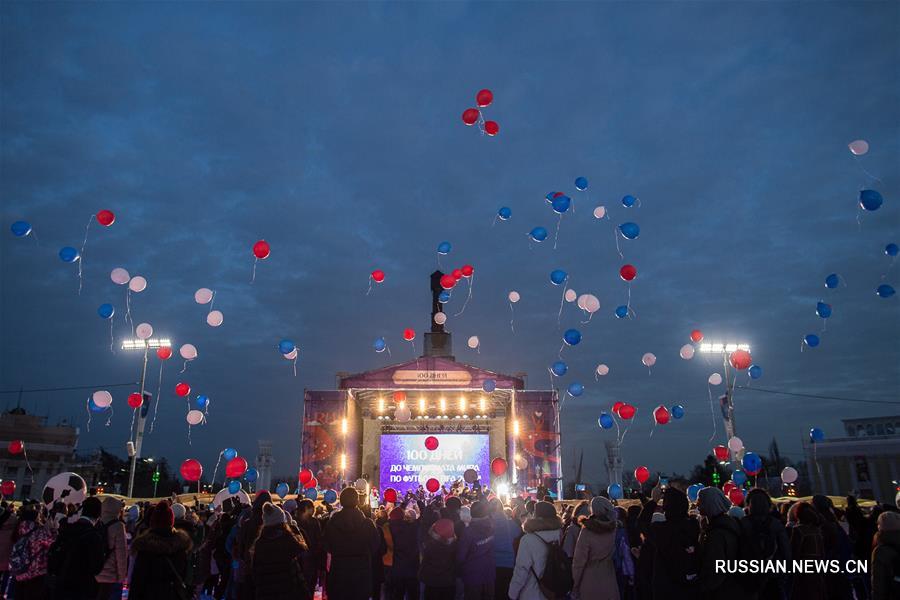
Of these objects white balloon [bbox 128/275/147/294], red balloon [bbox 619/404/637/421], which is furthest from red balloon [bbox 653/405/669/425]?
white balloon [bbox 128/275/147/294]

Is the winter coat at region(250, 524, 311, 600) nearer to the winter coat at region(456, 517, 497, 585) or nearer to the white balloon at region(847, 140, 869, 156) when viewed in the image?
the winter coat at region(456, 517, 497, 585)

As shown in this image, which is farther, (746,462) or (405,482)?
(405,482)

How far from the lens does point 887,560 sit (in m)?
3.99

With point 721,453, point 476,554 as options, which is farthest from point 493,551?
point 721,453

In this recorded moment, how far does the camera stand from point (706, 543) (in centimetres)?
371

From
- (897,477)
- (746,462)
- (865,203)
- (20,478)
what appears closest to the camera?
(865,203)

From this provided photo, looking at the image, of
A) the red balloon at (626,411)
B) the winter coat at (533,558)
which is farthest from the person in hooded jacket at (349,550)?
the red balloon at (626,411)

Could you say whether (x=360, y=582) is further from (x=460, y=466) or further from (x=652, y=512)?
(x=460, y=466)

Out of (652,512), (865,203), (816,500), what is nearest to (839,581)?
(816,500)

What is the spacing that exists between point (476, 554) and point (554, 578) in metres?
1.29

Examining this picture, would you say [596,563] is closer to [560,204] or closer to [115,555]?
[115,555]

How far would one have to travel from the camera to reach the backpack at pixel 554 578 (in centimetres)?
418

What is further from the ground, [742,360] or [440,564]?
[742,360]

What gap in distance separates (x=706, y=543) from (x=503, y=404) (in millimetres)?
19276
